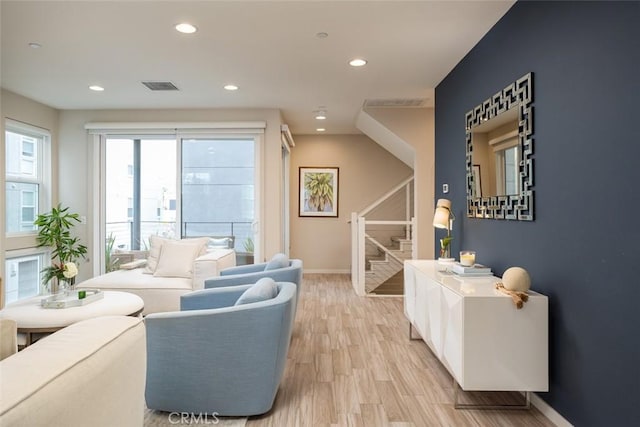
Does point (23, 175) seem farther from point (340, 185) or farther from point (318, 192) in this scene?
point (340, 185)

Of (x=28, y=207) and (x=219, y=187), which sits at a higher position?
(x=219, y=187)

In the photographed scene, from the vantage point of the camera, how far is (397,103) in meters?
5.35

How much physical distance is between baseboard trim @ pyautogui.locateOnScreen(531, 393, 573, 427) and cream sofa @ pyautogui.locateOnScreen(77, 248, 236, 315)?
118 inches

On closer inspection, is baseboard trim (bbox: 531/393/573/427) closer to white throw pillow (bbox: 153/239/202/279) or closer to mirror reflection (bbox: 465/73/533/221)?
mirror reflection (bbox: 465/73/533/221)

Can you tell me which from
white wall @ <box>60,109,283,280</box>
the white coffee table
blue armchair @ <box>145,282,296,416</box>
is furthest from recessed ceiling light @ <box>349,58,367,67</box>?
the white coffee table

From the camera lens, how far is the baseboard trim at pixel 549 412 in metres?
2.22

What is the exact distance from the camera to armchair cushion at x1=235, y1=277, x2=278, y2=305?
7.67ft

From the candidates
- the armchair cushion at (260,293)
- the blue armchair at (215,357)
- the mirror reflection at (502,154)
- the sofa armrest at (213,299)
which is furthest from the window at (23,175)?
the mirror reflection at (502,154)

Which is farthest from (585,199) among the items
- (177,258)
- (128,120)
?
(128,120)

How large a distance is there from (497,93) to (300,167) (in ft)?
16.6

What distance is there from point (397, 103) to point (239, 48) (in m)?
2.52

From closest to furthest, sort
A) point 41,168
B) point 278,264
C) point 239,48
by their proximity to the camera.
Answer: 1. point 239,48
2. point 278,264
3. point 41,168

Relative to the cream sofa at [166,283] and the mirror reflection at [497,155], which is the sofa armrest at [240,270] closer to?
the cream sofa at [166,283]

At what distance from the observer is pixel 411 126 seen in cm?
554
